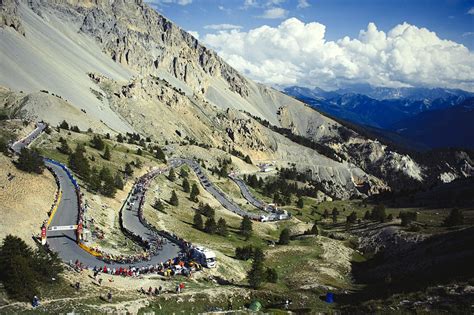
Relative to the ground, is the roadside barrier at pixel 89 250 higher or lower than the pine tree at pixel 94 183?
lower

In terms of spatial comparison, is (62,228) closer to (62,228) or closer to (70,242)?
(62,228)

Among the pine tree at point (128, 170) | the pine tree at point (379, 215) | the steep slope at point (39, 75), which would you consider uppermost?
the steep slope at point (39, 75)

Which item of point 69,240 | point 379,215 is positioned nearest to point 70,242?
point 69,240

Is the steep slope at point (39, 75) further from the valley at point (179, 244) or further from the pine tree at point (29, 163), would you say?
the pine tree at point (29, 163)

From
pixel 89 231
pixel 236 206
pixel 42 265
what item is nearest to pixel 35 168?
pixel 89 231

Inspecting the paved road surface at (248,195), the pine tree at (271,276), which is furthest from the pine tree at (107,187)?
the paved road surface at (248,195)

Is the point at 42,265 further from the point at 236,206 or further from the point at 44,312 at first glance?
the point at 236,206
